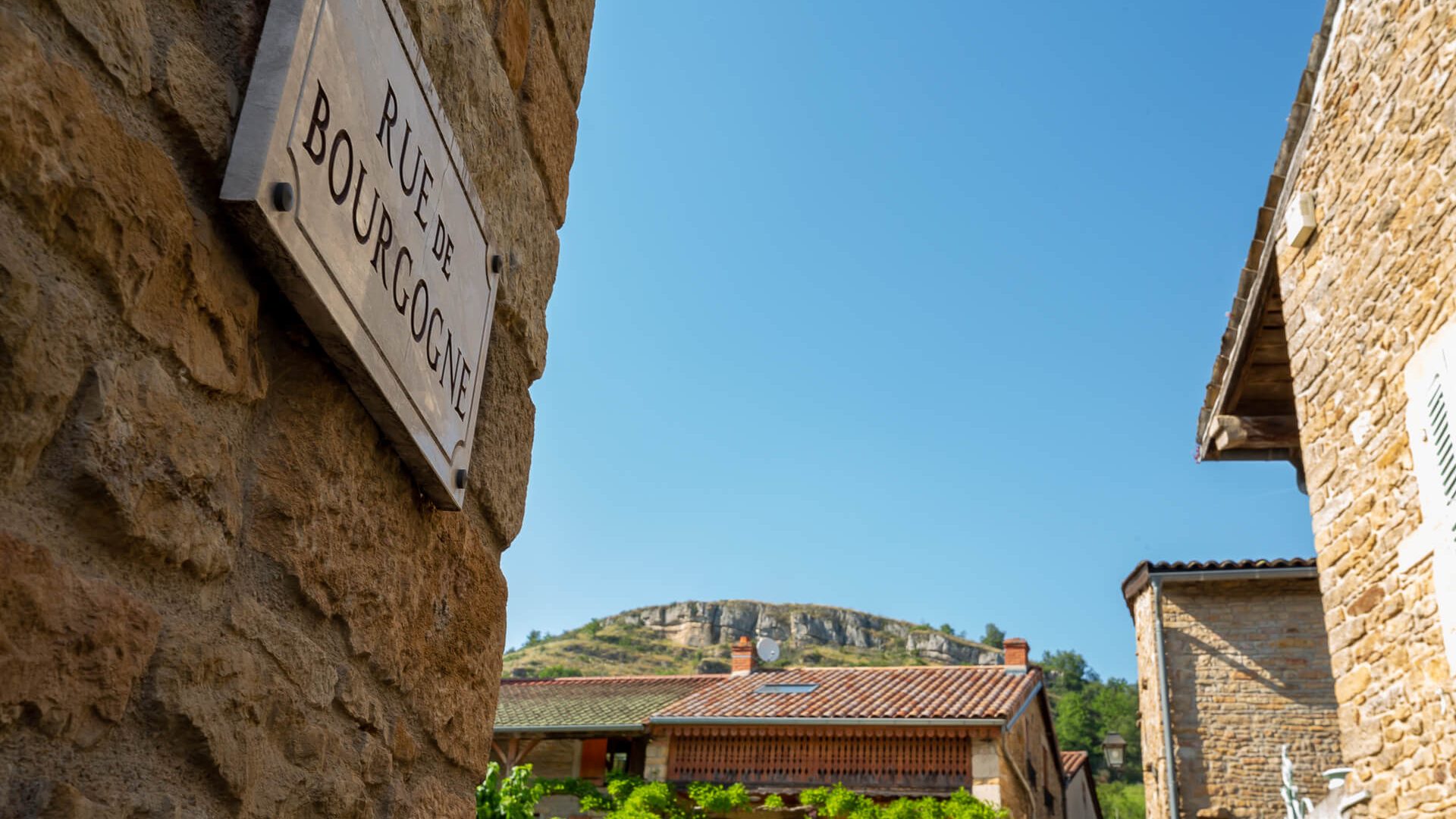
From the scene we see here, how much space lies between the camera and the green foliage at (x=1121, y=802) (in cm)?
3253

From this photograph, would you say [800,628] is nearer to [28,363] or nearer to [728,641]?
[728,641]

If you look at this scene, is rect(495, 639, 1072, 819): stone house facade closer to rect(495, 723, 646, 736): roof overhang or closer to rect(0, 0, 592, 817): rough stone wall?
rect(495, 723, 646, 736): roof overhang

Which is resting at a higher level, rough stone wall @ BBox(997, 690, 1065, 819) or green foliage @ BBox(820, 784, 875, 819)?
rough stone wall @ BBox(997, 690, 1065, 819)

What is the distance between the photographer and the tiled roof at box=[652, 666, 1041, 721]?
14.5m

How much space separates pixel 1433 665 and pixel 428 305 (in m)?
4.97

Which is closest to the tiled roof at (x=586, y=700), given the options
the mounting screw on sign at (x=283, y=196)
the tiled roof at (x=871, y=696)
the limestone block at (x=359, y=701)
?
the tiled roof at (x=871, y=696)

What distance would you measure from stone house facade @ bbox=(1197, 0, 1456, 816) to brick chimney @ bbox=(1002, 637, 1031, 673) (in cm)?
1135

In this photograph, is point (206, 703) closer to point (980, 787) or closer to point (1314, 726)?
point (980, 787)

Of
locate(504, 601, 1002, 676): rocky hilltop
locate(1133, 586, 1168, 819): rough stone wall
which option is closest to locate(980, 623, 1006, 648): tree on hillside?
locate(504, 601, 1002, 676): rocky hilltop

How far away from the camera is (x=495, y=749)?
16.2 meters

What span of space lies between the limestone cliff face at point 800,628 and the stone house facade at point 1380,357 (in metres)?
64.8

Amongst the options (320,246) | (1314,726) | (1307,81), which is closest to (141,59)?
(320,246)

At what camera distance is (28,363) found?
31.2 inches

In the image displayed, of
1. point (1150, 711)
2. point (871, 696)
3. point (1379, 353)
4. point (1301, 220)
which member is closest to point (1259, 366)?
point (1301, 220)
